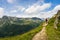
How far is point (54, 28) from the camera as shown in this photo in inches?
3723

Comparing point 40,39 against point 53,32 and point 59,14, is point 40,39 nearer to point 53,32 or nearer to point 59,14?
point 53,32

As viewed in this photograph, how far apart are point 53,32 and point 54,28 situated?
21.7 ft

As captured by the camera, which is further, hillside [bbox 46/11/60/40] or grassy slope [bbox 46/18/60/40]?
hillside [bbox 46/11/60/40]

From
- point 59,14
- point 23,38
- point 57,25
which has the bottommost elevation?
point 23,38

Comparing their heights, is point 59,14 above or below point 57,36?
above

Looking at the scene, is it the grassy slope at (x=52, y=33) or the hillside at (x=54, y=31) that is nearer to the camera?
the grassy slope at (x=52, y=33)

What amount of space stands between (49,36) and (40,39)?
5381 mm

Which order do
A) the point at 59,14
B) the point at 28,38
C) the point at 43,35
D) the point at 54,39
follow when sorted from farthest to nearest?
the point at 59,14, the point at 28,38, the point at 43,35, the point at 54,39

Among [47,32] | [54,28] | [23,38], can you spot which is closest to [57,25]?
[54,28]

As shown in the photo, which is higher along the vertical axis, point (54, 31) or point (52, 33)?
point (54, 31)

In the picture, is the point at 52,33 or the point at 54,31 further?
the point at 54,31

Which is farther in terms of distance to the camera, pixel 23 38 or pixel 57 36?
pixel 23 38

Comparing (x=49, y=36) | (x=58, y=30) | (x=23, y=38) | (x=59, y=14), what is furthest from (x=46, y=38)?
(x=59, y=14)

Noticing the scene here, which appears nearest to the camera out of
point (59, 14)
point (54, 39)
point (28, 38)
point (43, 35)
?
point (54, 39)
